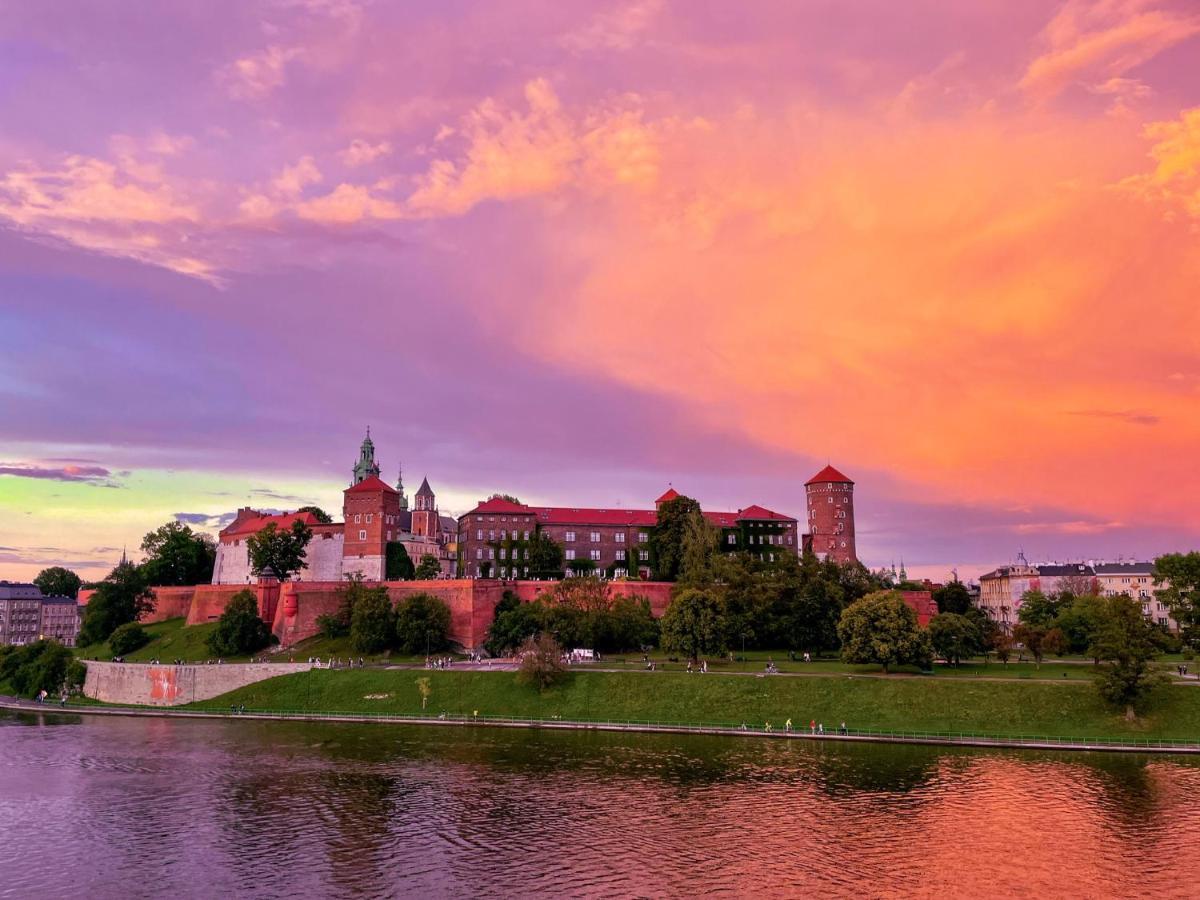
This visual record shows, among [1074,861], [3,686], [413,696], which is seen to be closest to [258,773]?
[413,696]

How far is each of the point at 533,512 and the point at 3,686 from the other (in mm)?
56279

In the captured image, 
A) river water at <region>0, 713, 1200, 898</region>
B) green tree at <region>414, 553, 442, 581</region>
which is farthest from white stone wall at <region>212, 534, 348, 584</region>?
river water at <region>0, 713, 1200, 898</region>

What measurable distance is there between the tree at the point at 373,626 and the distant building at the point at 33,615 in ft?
324

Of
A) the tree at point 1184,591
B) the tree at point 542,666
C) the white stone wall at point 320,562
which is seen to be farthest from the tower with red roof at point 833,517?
the white stone wall at point 320,562

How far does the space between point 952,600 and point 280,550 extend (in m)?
70.6

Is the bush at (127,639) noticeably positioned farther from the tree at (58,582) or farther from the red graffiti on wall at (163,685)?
the tree at (58,582)

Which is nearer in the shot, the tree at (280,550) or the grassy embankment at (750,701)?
the grassy embankment at (750,701)

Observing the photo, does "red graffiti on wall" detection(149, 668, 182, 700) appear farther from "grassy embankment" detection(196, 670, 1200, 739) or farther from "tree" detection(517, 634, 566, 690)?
"tree" detection(517, 634, 566, 690)

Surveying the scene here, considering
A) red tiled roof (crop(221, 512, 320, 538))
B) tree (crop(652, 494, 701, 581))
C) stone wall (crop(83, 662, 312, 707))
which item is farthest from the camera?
red tiled roof (crop(221, 512, 320, 538))

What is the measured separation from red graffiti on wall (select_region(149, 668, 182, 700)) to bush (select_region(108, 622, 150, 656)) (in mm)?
17570

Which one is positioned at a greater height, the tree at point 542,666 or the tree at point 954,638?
the tree at point 954,638

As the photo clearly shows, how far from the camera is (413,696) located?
213 ft

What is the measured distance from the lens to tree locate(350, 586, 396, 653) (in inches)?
3044

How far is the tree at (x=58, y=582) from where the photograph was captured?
164375 millimetres
